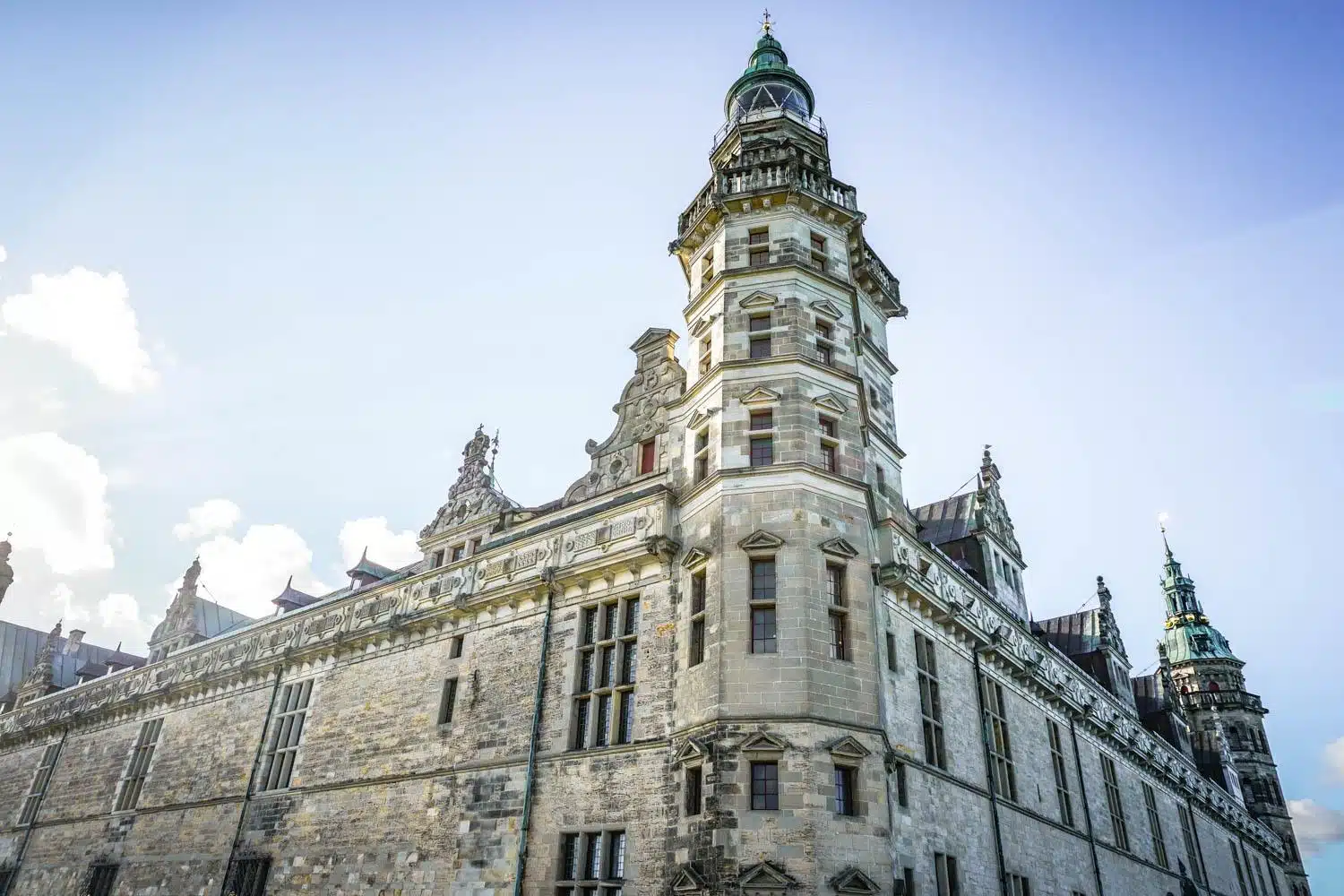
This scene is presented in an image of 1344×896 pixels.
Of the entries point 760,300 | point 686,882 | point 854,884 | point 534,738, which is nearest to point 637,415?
point 760,300

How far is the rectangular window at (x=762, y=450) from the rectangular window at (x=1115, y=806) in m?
21.4

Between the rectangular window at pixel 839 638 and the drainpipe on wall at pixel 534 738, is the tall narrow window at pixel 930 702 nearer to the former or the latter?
the rectangular window at pixel 839 638

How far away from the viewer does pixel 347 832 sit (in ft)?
85.5

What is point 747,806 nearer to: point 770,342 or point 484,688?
point 484,688

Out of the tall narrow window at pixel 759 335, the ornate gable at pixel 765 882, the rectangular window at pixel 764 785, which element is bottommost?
the ornate gable at pixel 765 882

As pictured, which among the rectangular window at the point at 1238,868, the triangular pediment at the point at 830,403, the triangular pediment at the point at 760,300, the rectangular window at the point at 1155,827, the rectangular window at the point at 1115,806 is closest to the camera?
the triangular pediment at the point at 830,403

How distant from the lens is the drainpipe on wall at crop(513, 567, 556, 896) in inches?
835

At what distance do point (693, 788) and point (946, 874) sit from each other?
257 inches

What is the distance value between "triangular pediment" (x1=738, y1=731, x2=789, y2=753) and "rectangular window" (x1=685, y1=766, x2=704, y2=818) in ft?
3.93

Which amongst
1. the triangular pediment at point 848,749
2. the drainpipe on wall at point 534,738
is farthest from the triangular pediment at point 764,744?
the drainpipe on wall at point 534,738

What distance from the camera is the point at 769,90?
108 feet

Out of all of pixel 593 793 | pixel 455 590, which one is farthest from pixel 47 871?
pixel 593 793

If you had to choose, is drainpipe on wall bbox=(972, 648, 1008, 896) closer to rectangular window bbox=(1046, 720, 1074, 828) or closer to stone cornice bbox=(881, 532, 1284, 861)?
stone cornice bbox=(881, 532, 1284, 861)

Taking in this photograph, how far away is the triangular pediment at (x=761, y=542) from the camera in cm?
2042
